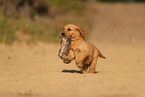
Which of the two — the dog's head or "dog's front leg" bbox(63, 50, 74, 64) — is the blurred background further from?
"dog's front leg" bbox(63, 50, 74, 64)

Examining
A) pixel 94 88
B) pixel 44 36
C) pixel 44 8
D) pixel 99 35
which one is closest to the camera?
pixel 94 88

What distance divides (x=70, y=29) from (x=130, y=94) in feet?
6.92

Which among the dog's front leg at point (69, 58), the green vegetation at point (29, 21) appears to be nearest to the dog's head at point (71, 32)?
the dog's front leg at point (69, 58)

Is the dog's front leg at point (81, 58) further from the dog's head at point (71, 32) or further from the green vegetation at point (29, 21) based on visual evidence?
the green vegetation at point (29, 21)

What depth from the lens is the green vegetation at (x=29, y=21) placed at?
34.0 ft

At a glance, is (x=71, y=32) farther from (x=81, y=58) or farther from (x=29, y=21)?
(x=29, y=21)

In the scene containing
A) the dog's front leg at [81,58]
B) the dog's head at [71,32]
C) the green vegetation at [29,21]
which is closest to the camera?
the dog's front leg at [81,58]

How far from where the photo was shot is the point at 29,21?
1284 centimetres

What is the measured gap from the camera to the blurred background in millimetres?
11148

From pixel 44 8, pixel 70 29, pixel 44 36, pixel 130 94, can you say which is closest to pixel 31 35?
pixel 44 36

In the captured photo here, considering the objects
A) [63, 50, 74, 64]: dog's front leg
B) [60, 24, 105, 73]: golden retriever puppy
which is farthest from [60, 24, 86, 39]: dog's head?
[63, 50, 74, 64]: dog's front leg

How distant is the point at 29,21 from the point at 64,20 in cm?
477

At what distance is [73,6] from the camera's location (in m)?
21.2

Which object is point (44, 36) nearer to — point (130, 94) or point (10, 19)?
point (10, 19)
